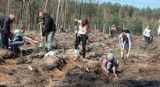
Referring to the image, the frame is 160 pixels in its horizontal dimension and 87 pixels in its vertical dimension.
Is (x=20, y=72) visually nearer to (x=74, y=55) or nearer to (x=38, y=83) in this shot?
(x=38, y=83)

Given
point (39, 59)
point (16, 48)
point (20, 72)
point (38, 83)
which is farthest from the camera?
point (16, 48)

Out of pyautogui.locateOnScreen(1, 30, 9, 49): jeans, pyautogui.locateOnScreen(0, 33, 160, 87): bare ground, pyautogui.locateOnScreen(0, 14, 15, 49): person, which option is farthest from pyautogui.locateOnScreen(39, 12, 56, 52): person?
pyautogui.locateOnScreen(1, 30, 9, 49): jeans

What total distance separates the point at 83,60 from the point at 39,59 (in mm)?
1665

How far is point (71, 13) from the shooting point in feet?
244

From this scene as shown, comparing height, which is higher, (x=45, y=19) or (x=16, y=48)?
(x=45, y=19)

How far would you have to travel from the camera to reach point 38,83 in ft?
35.5

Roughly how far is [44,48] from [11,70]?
399cm

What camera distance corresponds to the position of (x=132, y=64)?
54.2 feet

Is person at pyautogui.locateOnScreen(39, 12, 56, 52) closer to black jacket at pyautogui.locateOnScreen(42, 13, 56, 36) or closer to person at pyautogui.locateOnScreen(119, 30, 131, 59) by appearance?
black jacket at pyautogui.locateOnScreen(42, 13, 56, 36)

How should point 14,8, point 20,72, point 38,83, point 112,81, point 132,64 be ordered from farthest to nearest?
point 14,8
point 132,64
point 112,81
point 20,72
point 38,83

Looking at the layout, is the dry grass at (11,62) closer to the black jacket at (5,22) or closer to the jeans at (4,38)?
the jeans at (4,38)

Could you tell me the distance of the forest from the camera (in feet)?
158

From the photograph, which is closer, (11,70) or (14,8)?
(11,70)

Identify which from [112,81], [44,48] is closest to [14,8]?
[44,48]
